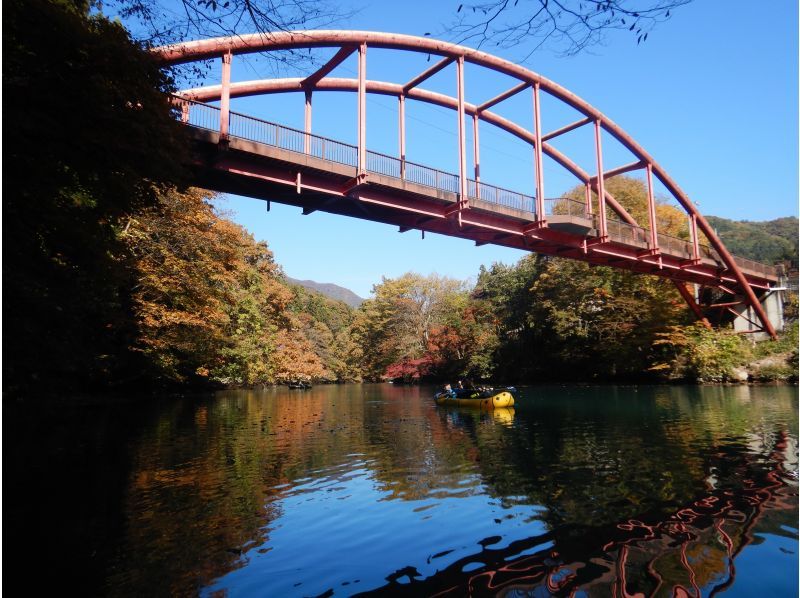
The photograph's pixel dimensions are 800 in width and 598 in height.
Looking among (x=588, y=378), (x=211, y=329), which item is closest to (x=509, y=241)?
(x=211, y=329)

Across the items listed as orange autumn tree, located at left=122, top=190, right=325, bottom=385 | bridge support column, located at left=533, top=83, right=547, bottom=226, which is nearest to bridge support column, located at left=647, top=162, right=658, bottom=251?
bridge support column, located at left=533, top=83, right=547, bottom=226

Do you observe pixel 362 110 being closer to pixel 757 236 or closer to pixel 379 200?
pixel 379 200

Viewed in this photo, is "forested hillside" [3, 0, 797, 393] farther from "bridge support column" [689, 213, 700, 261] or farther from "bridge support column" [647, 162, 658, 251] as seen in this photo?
"bridge support column" [647, 162, 658, 251]

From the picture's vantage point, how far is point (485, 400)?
21.0 metres

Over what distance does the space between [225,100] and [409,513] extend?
14.7 m

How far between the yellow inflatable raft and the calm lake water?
272 inches

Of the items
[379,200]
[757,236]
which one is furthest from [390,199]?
[757,236]

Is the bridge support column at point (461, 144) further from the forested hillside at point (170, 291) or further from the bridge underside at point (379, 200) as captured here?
the forested hillside at point (170, 291)

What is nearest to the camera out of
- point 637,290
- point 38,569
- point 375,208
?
point 38,569

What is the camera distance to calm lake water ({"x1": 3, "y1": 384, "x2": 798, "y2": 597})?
15.9 ft

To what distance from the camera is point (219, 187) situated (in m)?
17.2

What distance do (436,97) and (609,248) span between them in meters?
12.2

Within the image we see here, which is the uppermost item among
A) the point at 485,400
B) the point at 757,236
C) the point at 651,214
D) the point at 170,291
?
the point at 757,236

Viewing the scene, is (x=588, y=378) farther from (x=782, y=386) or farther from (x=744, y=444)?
(x=744, y=444)
